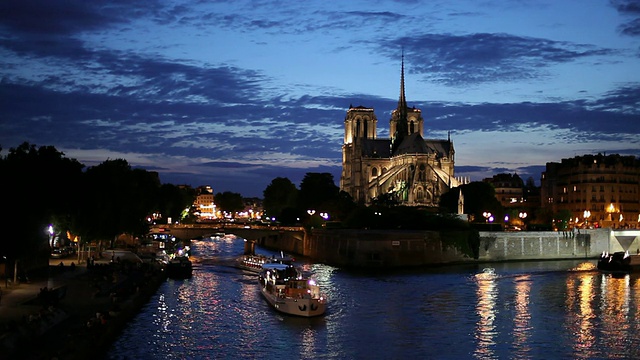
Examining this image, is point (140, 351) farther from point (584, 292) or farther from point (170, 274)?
point (584, 292)

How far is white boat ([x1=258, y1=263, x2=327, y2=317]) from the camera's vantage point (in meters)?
42.7

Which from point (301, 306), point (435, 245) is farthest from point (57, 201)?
point (435, 245)

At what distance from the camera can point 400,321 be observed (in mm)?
A: 41844

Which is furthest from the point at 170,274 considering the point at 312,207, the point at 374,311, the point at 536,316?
the point at 312,207

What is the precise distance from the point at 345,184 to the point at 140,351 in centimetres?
12826

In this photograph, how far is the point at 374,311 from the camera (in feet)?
148

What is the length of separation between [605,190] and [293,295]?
3546 inches

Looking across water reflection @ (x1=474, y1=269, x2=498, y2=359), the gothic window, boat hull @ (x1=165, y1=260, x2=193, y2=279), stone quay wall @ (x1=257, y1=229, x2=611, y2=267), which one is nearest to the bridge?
stone quay wall @ (x1=257, y1=229, x2=611, y2=267)

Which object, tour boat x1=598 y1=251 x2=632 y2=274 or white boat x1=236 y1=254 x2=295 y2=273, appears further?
tour boat x1=598 y1=251 x2=632 y2=274

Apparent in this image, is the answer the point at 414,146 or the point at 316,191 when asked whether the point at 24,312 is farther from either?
the point at 414,146

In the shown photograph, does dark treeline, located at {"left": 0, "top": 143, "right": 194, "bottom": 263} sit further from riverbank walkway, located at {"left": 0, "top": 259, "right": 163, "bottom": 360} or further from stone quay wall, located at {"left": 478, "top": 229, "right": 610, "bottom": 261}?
stone quay wall, located at {"left": 478, "top": 229, "right": 610, "bottom": 261}

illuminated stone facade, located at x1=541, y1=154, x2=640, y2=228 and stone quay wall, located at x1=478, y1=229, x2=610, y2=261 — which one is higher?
illuminated stone facade, located at x1=541, y1=154, x2=640, y2=228

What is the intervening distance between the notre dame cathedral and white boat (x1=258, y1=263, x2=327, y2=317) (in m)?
79.0

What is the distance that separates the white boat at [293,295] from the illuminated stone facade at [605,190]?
81.3m
